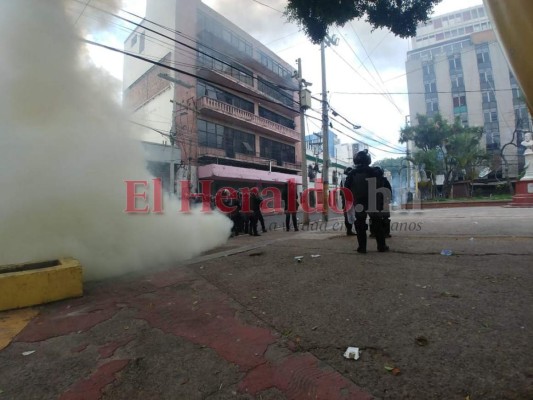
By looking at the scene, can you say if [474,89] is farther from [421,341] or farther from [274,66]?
[421,341]

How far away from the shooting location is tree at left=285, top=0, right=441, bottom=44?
5.84 meters

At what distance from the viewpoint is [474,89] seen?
4225cm

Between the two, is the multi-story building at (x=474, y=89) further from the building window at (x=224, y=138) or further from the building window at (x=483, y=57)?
the building window at (x=224, y=138)

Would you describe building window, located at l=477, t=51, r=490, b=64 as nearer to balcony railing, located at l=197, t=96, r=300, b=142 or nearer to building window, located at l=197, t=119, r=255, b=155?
balcony railing, located at l=197, t=96, r=300, b=142

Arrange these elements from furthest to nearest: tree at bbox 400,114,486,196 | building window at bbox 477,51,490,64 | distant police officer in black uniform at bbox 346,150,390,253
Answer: building window at bbox 477,51,490,64 → tree at bbox 400,114,486,196 → distant police officer in black uniform at bbox 346,150,390,253

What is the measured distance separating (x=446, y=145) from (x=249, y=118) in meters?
20.9

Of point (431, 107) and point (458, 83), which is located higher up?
point (458, 83)

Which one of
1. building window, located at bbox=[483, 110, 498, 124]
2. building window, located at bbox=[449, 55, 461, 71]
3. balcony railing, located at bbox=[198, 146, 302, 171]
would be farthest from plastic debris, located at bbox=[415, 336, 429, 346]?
building window, located at bbox=[449, 55, 461, 71]

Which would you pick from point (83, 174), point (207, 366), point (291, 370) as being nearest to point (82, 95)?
point (83, 174)

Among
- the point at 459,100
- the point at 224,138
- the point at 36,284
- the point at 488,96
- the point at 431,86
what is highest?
the point at 431,86

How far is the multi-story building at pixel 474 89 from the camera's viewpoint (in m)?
39.7

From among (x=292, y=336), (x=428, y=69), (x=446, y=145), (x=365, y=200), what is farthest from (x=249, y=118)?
(x=428, y=69)

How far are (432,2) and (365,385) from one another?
268 inches

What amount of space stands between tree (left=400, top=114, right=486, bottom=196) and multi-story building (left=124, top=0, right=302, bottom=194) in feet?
51.5
